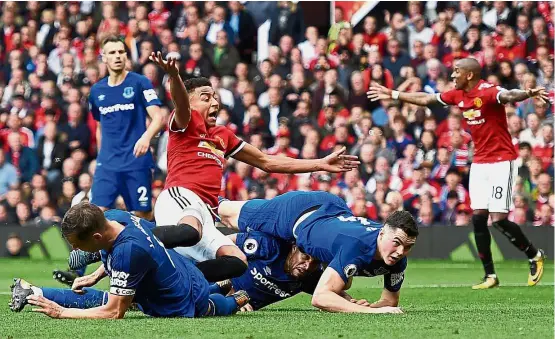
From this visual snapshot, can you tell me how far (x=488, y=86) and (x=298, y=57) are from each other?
7.06 m

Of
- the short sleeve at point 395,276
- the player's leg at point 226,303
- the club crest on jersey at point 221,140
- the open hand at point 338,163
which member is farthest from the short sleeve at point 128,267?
the club crest on jersey at point 221,140

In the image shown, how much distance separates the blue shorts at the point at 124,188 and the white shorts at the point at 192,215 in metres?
3.05

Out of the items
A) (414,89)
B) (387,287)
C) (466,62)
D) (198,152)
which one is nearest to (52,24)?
(414,89)

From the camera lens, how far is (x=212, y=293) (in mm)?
10289

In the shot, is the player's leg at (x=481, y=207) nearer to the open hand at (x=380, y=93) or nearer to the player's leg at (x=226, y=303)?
the open hand at (x=380, y=93)

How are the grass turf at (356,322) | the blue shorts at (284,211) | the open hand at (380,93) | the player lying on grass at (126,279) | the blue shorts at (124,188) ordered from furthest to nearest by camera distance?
the open hand at (380,93)
the blue shorts at (124,188)
the blue shorts at (284,211)
the player lying on grass at (126,279)
the grass turf at (356,322)

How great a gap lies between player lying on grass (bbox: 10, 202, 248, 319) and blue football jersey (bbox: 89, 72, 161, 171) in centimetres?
414

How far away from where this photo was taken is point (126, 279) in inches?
344

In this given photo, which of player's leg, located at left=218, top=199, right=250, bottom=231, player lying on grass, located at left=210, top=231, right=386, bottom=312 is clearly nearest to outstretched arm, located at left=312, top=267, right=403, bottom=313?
player lying on grass, located at left=210, top=231, right=386, bottom=312

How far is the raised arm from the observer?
9797mm

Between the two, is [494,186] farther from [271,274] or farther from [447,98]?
[271,274]

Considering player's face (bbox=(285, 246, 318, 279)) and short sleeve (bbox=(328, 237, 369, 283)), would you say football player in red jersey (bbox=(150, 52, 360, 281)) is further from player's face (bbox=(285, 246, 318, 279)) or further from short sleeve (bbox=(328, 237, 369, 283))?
short sleeve (bbox=(328, 237, 369, 283))

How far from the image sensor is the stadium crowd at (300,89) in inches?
731

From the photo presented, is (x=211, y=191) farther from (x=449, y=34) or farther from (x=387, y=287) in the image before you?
(x=449, y=34)
